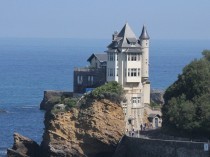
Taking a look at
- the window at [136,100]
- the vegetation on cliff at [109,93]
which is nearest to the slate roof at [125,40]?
the window at [136,100]

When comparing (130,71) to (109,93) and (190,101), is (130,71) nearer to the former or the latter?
(109,93)

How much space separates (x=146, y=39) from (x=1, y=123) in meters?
20.5

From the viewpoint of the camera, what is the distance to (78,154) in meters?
73.2

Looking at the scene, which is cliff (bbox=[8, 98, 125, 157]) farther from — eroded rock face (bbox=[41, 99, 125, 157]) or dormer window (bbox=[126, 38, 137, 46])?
dormer window (bbox=[126, 38, 137, 46])

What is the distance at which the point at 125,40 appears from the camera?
262 ft

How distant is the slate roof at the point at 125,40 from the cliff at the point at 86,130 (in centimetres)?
655

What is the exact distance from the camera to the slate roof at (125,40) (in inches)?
3130

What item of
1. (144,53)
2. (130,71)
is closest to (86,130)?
(130,71)

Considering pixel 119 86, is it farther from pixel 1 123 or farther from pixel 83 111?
pixel 1 123

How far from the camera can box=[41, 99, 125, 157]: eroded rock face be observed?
241ft

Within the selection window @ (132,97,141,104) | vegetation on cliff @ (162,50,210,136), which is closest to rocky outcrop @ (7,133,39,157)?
window @ (132,97,141,104)

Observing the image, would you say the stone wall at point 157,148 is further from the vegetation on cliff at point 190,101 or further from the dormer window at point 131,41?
the dormer window at point 131,41

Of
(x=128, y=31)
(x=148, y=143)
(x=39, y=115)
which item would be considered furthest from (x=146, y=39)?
(x=39, y=115)

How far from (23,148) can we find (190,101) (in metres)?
13.7
